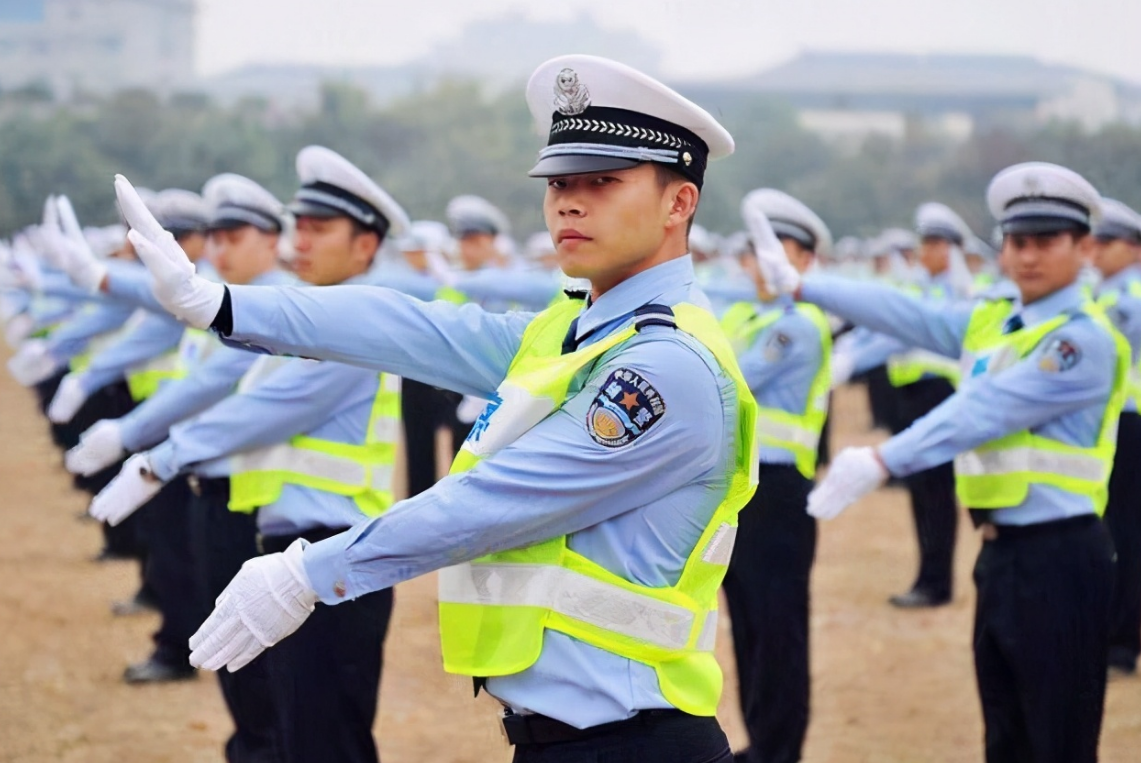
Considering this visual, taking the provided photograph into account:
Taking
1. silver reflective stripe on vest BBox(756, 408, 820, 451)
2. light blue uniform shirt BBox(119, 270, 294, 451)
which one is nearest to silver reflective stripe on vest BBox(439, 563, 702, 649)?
light blue uniform shirt BBox(119, 270, 294, 451)

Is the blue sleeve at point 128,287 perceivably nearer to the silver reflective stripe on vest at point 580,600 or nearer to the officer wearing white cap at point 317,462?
the officer wearing white cap at point 317,462

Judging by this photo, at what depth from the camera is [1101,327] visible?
4.55 m

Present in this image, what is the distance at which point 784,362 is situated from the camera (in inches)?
239

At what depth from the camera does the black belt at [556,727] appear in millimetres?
2381

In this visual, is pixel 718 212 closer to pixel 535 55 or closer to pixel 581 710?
pixel 581 710

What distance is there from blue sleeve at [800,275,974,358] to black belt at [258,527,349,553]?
162 cm

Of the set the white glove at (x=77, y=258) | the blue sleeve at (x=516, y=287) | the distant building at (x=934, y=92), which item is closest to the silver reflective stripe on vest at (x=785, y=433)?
the white glove at (x=77, y=258)

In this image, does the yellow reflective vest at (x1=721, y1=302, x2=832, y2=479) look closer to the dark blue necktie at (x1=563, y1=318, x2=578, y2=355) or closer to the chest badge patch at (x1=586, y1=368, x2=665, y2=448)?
the dark blue necktie at (x1=563, y1=318, x2=578, y2=355)

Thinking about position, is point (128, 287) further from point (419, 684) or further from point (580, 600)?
point (580, 600)

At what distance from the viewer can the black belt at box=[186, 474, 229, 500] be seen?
15.8 ft

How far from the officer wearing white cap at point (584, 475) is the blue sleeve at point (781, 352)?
3554mm

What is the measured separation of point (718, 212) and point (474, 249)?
67.2 feet

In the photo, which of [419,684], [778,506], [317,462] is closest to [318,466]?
[317,462]

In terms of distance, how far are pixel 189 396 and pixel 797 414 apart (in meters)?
2.35
